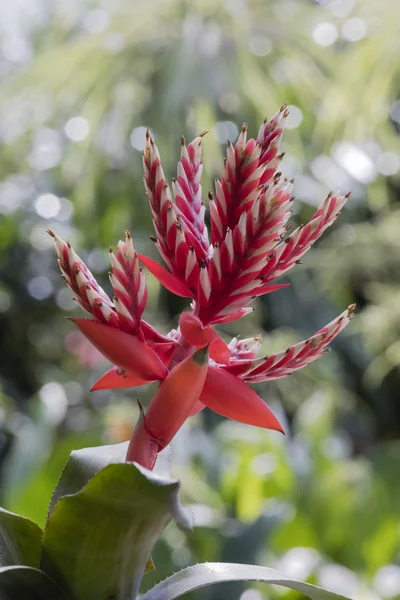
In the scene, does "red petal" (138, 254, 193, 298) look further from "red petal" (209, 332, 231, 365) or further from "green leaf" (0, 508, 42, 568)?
"green leaf" (0, 508, 42, 568)

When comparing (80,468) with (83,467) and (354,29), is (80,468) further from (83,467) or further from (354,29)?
(354,29)

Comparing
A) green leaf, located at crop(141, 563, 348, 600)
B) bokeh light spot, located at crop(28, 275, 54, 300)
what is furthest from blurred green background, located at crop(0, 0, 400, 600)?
green leaf, located at crop(141, 563, 348, 600)

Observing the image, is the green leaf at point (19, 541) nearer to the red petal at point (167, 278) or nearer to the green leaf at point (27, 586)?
the green leaf at point (27, 586)

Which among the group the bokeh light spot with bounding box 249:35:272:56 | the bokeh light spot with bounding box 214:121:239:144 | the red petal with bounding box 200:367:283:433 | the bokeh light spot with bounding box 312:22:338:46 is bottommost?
the bokeh light spot with bounding box 214:121:239:144

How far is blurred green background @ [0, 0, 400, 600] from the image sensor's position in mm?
1176

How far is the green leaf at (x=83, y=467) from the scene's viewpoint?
323 millimetres

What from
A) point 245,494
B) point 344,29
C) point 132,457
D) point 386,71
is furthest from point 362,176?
point 132,457

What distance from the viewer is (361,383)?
336 centimetres

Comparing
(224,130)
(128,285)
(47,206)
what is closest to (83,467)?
(128,285)

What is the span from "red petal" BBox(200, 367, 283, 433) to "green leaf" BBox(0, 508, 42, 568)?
11 cm

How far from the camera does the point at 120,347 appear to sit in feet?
0.95

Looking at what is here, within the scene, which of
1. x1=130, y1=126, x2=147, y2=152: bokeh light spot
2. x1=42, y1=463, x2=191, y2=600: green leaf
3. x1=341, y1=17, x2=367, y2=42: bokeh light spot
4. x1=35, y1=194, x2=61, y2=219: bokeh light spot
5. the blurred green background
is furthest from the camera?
x1=35, y1=194, x2=61, y2=219: bokeh light spot

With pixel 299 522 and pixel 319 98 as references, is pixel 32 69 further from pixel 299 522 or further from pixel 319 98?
pixel 299 522

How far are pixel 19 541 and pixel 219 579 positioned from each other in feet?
0.35
